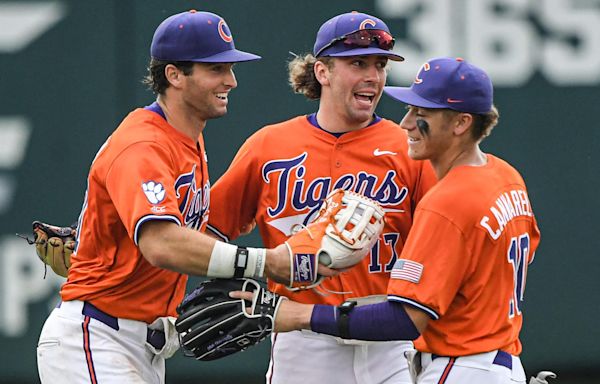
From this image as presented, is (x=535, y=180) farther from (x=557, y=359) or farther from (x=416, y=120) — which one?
(x=416, y=120)

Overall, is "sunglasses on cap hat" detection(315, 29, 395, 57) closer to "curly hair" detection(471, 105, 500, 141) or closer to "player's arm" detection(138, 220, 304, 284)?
"curly hair" detection(471, 105, 500, 141)

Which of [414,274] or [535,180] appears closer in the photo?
[414,274]

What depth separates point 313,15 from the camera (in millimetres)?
A: 7195

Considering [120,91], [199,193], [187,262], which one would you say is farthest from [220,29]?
[120,91]

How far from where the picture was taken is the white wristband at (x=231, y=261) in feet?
14.3

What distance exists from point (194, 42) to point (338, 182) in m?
0.89

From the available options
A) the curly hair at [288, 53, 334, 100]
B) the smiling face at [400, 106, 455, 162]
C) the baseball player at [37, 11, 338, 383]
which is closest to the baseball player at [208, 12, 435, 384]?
the curly hair at [288, 53, 334, 100]

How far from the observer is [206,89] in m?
4.70

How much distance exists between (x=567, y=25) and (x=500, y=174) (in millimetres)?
3240

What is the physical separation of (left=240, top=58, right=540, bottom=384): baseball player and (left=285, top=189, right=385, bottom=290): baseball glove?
0.18 meters

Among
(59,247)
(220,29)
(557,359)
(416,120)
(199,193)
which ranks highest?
(220,29)

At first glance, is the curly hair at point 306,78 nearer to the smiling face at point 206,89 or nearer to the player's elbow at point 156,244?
the smiling face at point 206,89

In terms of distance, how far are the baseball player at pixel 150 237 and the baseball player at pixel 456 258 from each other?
425 mm

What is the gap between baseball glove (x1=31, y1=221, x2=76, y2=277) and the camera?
509cm
